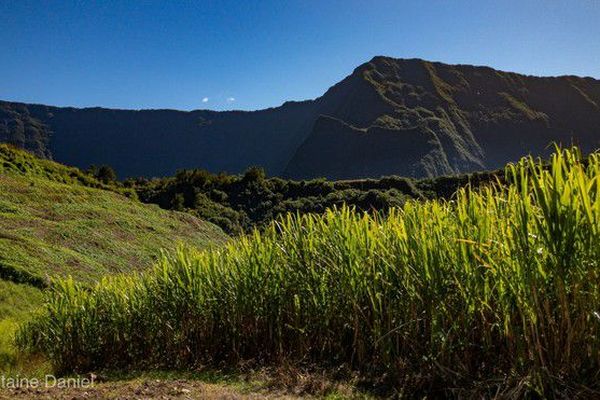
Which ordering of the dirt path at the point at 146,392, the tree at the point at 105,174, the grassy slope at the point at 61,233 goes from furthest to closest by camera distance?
the tree at the point at 105,174 → the grassy slope at the point at 61,233 → the dirt path at the point at 146,392

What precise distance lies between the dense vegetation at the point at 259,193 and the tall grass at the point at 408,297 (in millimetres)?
34544

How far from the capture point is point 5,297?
1254cm

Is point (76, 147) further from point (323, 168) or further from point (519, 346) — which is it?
point (519, 346)

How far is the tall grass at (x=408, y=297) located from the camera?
103 inches

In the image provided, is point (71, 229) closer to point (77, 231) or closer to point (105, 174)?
point (77, 231)

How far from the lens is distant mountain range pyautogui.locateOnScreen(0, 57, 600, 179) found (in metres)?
123

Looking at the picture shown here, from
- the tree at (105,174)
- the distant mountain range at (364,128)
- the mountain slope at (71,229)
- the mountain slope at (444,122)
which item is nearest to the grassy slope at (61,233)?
the mountain slope at (71,229)

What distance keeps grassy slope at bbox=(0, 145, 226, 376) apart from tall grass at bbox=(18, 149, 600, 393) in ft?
13.5

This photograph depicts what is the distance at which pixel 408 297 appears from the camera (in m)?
3.64

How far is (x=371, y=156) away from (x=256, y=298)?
12016 centimetres

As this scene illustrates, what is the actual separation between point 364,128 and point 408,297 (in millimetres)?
136406

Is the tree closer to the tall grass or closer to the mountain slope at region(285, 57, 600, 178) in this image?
the tall grass

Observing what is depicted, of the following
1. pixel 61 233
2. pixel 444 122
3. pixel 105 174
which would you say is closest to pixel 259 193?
pixel 105 174

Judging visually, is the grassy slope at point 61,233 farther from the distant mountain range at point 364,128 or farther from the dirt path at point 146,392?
the distant mountain range at point 364,128
